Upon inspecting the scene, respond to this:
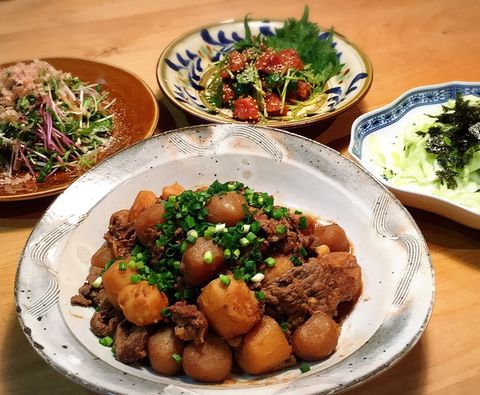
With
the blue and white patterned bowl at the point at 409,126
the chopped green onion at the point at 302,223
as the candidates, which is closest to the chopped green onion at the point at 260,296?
the chopped green onion at the point at 302,223

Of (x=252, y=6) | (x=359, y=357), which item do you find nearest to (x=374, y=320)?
(x=359, y=357)

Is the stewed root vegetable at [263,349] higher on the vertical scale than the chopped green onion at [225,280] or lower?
lower

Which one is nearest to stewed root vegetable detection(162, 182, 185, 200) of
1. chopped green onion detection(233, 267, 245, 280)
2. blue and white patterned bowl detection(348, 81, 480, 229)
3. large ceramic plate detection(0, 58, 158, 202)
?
chopped green onion detection(233, 267, 245, 280)

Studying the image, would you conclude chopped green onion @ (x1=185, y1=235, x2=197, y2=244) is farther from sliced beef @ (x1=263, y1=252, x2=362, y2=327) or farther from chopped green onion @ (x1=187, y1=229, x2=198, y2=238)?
sliced beef @ (x1=263, y1=252, x2=362, y2=327)

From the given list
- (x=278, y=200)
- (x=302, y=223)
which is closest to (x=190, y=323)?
(x=302, y=223)

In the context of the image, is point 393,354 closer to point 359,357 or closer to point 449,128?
point 359,357

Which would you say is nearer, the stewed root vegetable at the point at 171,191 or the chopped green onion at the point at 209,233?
the chopped green onion at the point at 209,233

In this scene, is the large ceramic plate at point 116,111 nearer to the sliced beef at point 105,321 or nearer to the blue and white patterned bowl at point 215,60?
the blue and white patterned bowl at point 215,60
